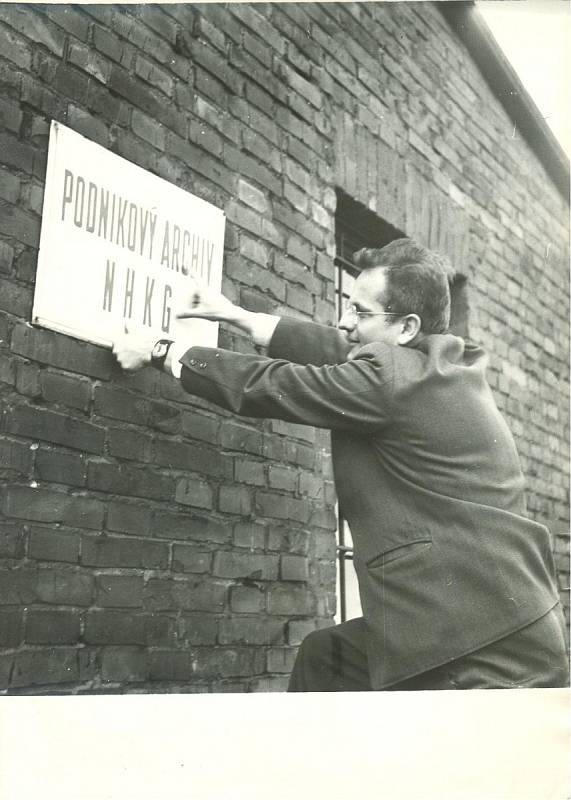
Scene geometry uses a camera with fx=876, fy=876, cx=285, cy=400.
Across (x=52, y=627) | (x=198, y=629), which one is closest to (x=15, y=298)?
(x=52, y=627)

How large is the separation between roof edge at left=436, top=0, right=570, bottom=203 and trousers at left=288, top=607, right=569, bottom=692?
1.52m

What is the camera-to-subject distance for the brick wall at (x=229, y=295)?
6.59 ft

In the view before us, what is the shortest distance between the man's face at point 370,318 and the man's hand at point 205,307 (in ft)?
1.06

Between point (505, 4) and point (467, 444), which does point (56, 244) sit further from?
point (505, 4)

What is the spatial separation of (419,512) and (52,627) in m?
0.92

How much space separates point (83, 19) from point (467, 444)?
145cm

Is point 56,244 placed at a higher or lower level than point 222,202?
lower

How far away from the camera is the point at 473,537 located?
7.18 ft

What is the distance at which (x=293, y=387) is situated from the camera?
7.07 feet

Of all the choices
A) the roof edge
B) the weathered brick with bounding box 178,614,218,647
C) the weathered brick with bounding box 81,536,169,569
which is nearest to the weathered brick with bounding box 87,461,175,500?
the weathered brick with bounding box 81,536,169,569

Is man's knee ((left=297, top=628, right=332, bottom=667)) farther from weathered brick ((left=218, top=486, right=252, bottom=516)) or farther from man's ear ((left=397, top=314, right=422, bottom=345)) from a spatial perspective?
man's ear ((left=397, top=314, right=422, bottom=345))

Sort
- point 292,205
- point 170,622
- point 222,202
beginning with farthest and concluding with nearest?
point 292,205, point 222,202, point 170,622

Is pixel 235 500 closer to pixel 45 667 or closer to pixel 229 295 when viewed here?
pixel 229 295

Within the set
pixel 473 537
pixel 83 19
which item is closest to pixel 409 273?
pixel 473 537
